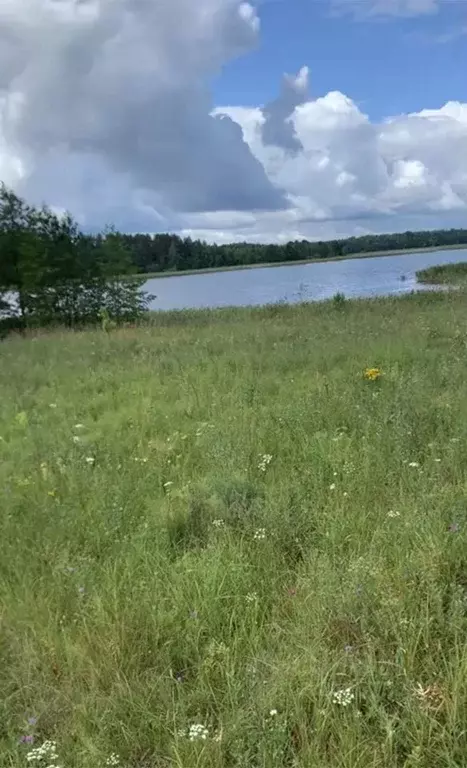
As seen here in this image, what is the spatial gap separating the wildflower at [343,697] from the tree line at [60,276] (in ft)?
77.4

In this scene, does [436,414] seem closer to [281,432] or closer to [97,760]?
[281,432]

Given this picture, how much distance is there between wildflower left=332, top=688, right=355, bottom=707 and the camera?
7.53ft

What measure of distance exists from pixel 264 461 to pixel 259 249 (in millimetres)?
105646

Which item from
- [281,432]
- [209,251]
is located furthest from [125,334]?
[209,251]

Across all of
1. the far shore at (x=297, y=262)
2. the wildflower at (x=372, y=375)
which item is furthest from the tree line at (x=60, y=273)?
the far shore at (x=297, y=262)

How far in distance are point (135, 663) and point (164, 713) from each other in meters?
0.30

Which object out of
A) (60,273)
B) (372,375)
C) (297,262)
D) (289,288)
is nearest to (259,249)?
(297,262)

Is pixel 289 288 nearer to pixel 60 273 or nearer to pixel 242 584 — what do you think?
pixel 60 273

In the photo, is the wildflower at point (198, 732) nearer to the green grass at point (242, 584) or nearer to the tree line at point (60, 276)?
the green grass at point (242, 584)

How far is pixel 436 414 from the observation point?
570cm

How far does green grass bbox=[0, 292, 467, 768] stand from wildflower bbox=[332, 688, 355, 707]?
0.03m

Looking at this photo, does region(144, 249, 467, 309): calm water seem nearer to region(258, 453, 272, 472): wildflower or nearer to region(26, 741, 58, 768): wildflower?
region(258, 453, 272, 472): wildflower

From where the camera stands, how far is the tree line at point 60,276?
84.0 feet

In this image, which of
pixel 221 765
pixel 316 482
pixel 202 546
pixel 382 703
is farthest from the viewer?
pixel 316 482
